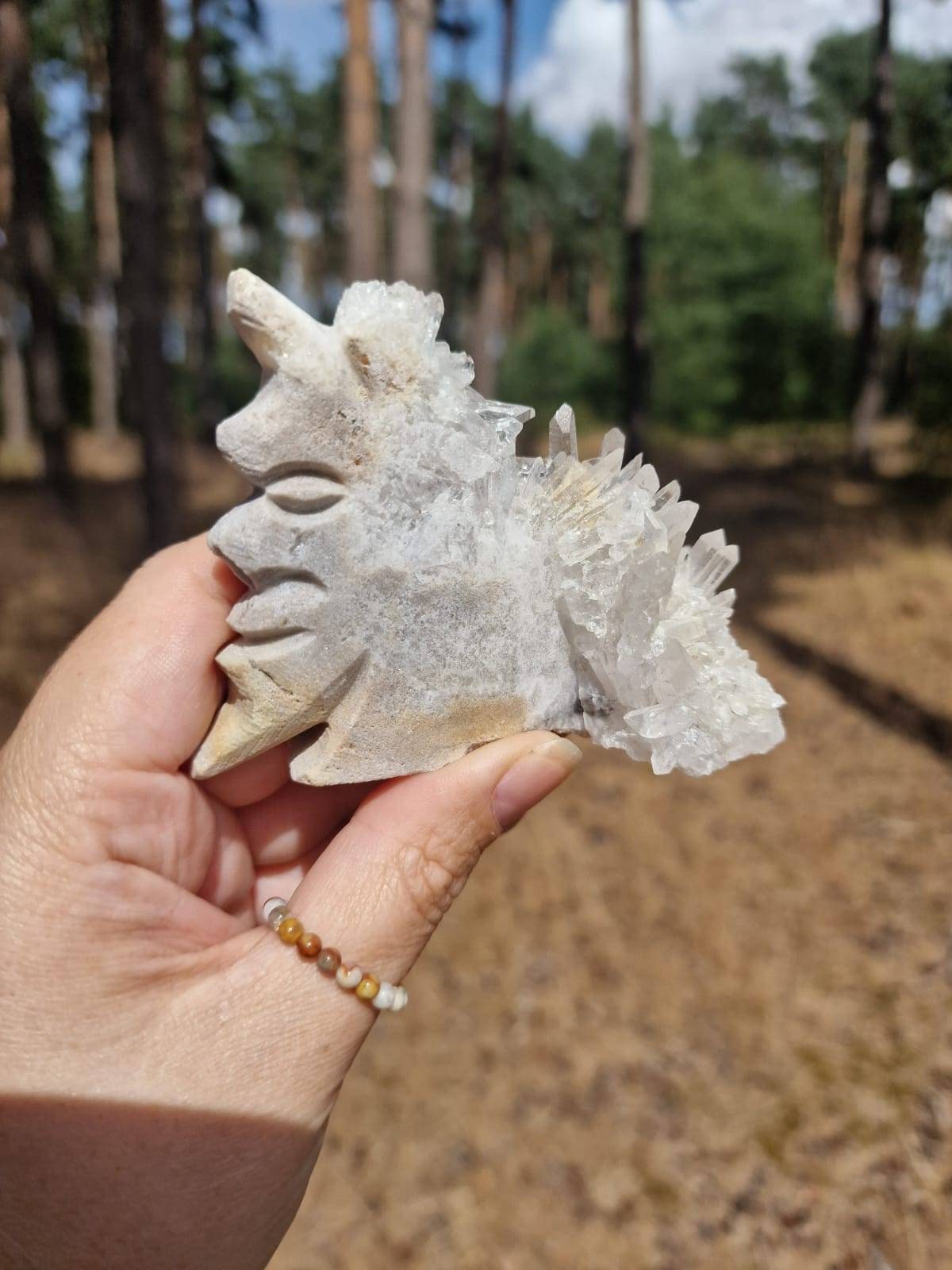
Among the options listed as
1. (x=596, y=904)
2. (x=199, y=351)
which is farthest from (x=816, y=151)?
(x=596, y=904)

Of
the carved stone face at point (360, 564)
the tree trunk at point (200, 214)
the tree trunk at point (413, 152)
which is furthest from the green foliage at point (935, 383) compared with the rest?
the carved stone face at point (360, 564)

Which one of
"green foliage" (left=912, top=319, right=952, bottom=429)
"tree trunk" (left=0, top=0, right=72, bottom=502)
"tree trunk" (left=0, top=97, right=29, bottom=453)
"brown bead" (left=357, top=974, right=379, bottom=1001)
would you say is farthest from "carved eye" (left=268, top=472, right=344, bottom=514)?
"green foliage" (left=912, top=319, right=952, bottom=429)

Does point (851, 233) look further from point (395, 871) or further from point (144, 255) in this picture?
point (395, 871)

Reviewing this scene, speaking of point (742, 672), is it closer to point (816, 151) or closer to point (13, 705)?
point (13, 705)

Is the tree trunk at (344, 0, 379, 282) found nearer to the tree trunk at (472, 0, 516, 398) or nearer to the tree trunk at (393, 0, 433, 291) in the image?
the tree trunk at (393, 0, 433, 291)

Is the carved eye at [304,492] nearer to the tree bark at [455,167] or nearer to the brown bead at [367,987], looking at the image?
the brown bead at [367,987]

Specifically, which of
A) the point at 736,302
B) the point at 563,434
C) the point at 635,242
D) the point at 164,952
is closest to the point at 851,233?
the point at 736,302
